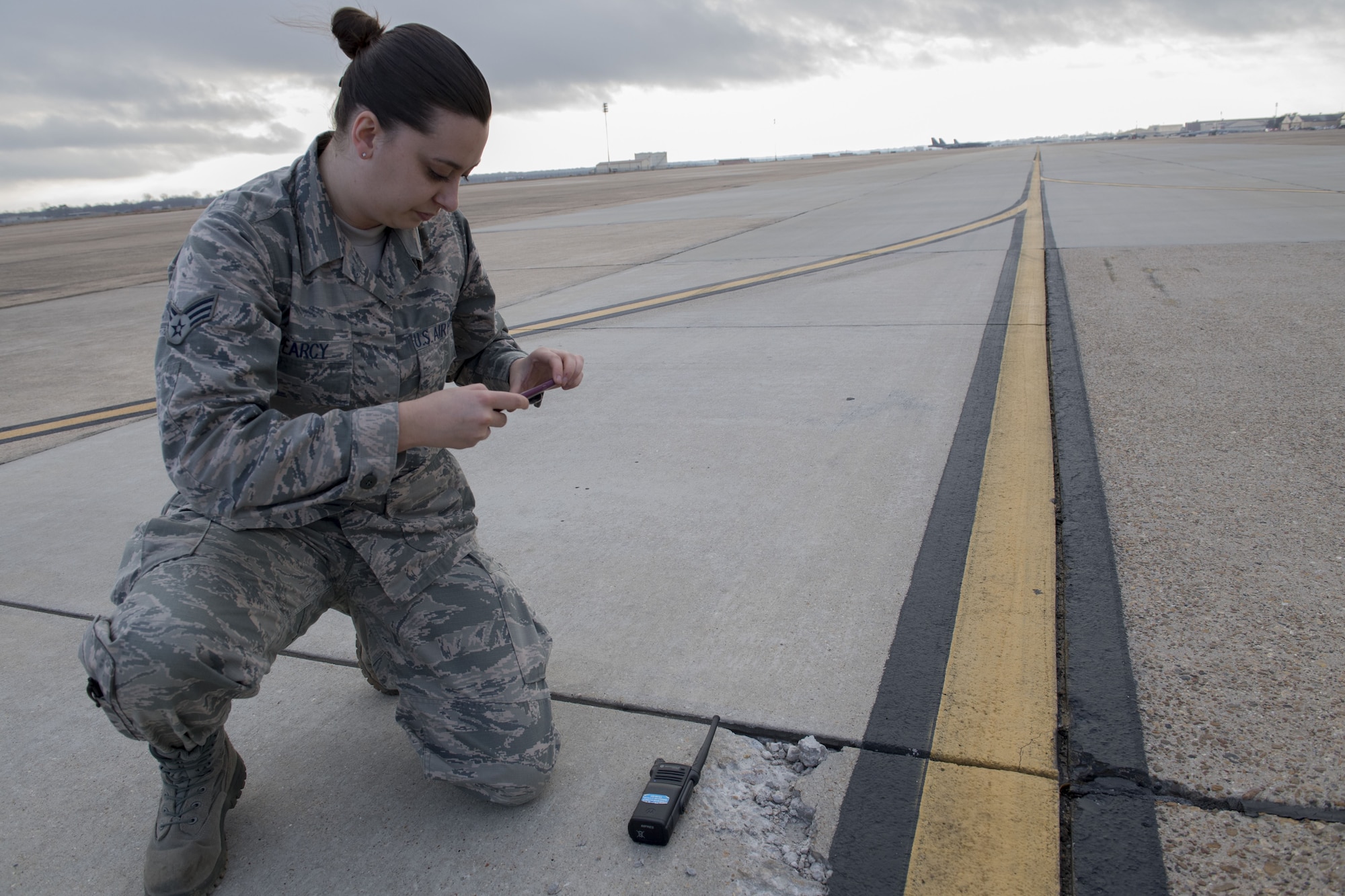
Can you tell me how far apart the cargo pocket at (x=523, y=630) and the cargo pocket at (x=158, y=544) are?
54 centimetres

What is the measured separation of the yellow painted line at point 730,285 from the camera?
5.87 metres

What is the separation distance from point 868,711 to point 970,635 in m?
0.38

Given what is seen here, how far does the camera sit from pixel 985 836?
1.44 m

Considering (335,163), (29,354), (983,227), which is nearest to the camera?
(335,163)

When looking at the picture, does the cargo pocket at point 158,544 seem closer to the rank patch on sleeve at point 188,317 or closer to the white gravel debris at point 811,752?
the rank patch on sleeve at point 188,317

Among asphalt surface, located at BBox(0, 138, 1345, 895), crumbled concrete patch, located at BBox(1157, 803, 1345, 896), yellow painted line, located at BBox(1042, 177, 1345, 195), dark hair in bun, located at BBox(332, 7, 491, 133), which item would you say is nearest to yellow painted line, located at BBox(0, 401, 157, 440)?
asphalt surface, located at BBox(0, 138, 1345, 895)

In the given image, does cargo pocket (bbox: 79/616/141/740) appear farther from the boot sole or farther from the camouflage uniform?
the boot sole

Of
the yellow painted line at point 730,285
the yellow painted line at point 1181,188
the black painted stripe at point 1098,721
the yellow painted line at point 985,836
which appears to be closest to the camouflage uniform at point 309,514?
the yellow painted line at point 985,836

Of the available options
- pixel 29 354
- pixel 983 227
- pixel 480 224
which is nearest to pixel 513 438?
pixel 29 354

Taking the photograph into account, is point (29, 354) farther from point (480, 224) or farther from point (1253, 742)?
point (480, 224)

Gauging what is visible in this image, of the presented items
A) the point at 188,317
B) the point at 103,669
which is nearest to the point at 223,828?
the point at 103,669

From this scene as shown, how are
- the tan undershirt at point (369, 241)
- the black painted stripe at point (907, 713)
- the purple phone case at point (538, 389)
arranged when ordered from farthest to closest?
1. the purple phone case at point (538, 389)
2. the tan undershirt at point (369, 241)
3. the black painted stripe at point (907, 713)

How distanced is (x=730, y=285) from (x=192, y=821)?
5.86 m

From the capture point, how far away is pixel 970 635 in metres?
1.98
